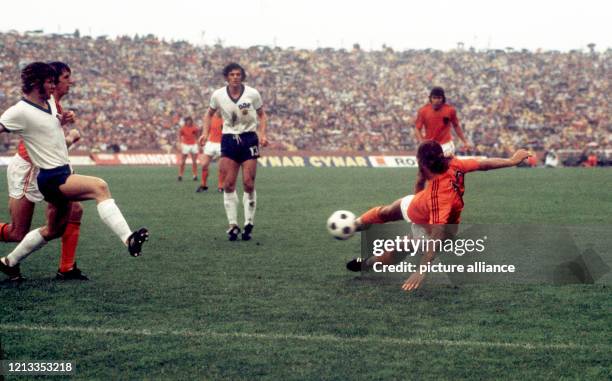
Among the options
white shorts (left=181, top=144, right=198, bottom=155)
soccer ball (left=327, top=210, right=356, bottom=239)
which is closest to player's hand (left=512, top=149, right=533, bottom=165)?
soccer ball (left=327, top=210, right=356, bottom=239)

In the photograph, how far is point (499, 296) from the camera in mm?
6387

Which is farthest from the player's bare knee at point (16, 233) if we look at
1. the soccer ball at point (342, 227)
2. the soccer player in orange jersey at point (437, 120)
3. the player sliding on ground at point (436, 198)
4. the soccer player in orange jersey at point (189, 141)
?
the soccer player in orange jersey at point (189, 141)

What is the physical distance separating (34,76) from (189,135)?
62.1 feet

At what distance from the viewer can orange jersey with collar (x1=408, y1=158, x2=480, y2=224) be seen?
691cm

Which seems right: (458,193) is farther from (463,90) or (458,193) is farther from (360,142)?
(463,90)

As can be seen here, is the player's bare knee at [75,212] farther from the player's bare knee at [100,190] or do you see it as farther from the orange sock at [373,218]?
the orange sock at [373,218]

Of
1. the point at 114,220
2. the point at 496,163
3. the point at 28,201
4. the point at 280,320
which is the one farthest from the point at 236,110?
the point at 280,320

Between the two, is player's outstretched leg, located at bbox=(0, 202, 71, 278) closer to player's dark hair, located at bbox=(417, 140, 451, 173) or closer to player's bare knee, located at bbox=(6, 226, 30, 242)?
player's bare knee, located at bbox=(6, 226, 30, 242)

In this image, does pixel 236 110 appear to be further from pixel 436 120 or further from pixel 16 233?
pixel 436 120

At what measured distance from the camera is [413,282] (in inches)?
261

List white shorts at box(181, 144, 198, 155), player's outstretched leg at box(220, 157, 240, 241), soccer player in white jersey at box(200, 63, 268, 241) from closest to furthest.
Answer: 1. player's outstretched leg at box(220, 157, 240, 241)
2. soccer player in white jersey at box(200, 63, 268, 241)
3. white shorts at box(181, 144, 198, 155)

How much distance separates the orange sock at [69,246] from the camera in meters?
7.31

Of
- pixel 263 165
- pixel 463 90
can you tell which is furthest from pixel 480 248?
pixel 463 90

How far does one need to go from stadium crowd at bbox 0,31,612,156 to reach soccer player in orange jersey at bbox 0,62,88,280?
115ft
